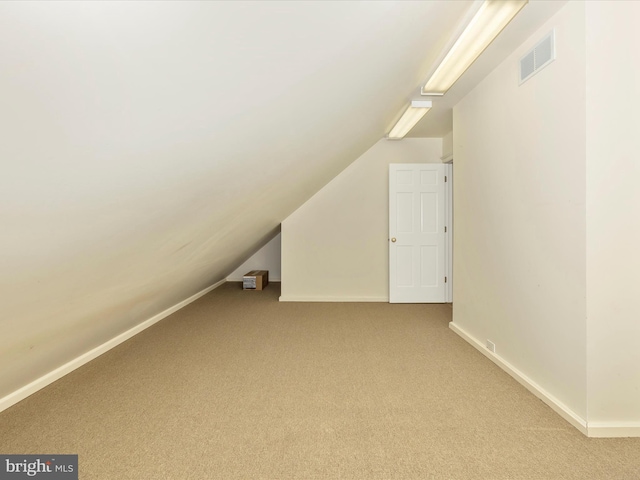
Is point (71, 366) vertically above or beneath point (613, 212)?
beneath

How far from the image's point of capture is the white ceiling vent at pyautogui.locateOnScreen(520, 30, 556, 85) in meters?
2.15

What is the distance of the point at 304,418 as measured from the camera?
6.89 feet

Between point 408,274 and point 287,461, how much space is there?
371 cm

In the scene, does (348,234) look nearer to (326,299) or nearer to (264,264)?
(326,299)

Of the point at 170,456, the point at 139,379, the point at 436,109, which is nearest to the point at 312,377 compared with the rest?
the point at 170,456

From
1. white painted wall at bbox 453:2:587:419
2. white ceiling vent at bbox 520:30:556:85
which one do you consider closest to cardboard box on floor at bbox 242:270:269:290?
white painted wall at bbox 453:2:587:419

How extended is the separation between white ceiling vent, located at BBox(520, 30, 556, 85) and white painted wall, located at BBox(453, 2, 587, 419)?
4 centimetres

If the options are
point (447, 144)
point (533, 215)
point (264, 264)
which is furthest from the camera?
point (264, 264)

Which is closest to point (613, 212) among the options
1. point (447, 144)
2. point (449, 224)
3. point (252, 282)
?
point (449, 224)

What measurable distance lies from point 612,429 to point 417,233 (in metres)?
3.32

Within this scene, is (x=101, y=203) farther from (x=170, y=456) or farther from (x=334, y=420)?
(x=334, y=420)

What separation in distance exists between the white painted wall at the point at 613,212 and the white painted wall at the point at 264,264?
243 inches

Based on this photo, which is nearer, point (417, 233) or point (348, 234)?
point (417, 233)

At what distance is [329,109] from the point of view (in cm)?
225
